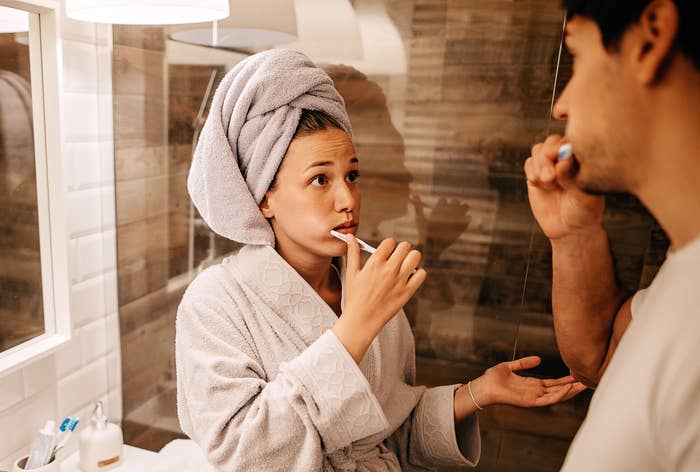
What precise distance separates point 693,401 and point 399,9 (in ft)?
3.33

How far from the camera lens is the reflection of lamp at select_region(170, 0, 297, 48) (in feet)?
4.31

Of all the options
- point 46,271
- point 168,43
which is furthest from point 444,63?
point 46,271

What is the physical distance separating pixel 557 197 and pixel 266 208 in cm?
55

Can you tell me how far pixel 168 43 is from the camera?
145 cm

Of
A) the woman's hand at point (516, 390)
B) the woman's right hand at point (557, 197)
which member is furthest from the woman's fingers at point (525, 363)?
the woman's right hand at point (557, 197)

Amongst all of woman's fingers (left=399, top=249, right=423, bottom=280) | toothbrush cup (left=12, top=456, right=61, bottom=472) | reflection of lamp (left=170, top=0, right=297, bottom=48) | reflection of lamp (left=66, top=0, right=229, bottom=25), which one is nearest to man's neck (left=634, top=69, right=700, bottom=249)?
woman's fingers (left=399, top=249, right=423, bottom=280)

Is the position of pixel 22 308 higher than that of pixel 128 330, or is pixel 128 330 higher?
pixel 22 308

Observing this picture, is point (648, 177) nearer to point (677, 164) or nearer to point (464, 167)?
point (677, 164)

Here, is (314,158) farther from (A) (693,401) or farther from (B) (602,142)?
(A) (693,401)

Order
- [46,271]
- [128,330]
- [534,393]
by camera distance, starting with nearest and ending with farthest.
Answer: [534,393], [46,271], [128,330]

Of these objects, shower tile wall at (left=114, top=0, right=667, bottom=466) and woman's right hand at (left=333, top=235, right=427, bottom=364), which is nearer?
woman's right hand at (left=333, top=235, right=427, bottom=364)

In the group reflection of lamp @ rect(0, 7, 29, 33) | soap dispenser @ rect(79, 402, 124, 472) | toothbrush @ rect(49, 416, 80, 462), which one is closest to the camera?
reflection of lamp @ rect(0, 7, 29, 33)

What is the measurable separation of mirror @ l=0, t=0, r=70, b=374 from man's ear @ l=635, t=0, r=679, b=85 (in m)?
1.21

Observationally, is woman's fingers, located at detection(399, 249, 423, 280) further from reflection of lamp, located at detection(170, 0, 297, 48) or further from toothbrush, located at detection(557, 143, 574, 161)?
reflection of lamp, located at detection(170, 0, 297, 48)
